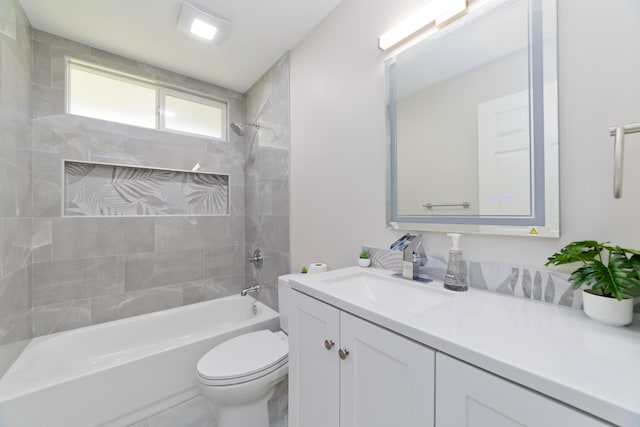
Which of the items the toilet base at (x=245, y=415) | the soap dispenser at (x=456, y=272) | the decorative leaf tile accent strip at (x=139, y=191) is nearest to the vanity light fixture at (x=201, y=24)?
the decorative leaf tile accent strip at (x=139, y=191)

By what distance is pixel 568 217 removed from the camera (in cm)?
77

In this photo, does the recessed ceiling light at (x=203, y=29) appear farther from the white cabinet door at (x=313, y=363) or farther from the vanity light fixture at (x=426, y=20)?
the white cabinet door at (x=313, y=363)

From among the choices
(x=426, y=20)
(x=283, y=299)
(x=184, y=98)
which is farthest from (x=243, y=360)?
(x=184, y=98)

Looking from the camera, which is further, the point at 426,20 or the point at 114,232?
the point at 114,232

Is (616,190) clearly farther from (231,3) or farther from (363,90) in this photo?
(231,3)

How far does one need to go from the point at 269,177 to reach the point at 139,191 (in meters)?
1.15

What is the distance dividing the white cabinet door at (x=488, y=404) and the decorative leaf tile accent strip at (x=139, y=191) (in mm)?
2478

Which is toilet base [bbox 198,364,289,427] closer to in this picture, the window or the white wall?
the white wall

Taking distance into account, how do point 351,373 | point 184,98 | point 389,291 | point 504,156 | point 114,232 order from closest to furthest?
point 351,373, point 504,156, point 389,291, point 114,232, point 184,98

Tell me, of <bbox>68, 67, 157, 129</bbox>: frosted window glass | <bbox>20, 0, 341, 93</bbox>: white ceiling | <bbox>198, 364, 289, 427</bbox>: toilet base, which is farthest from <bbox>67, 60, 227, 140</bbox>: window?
<bbox>198, 364, 289, 427</bbox>: toilet base

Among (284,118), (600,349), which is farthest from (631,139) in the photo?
(284,118)

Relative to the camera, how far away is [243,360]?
4.48 feet

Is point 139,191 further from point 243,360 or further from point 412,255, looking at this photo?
point 412,255

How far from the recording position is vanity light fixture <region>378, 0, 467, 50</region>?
3.35 feet
